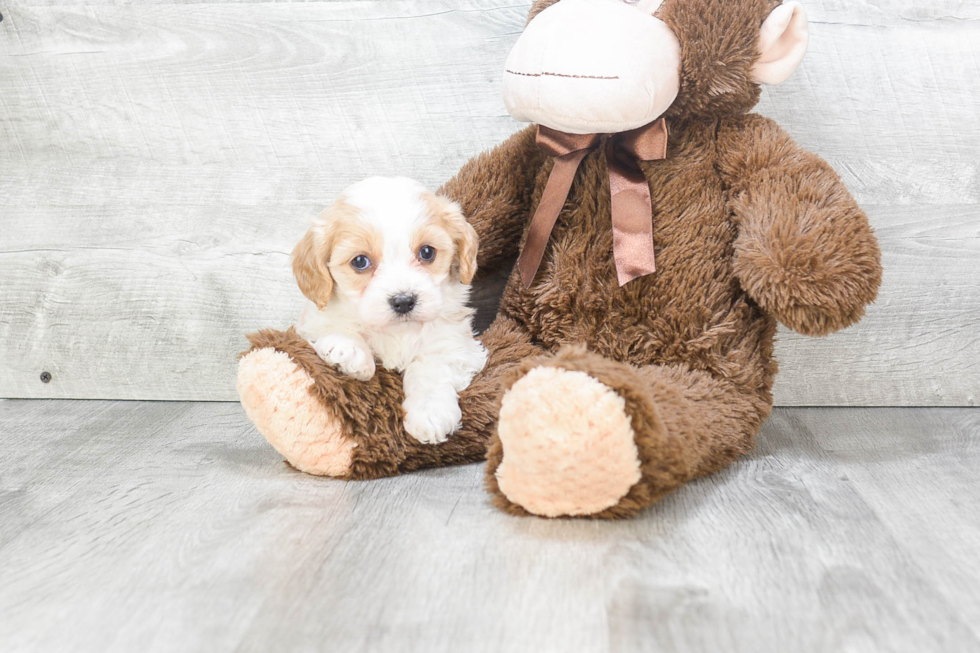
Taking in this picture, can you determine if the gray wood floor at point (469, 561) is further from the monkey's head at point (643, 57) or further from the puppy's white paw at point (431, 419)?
the monkey's head at point (643, 57)

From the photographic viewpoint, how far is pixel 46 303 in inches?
79.3

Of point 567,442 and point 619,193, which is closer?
point 567,442

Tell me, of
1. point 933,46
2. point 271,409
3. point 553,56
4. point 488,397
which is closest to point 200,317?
point 271,409

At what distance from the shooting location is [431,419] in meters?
1.38

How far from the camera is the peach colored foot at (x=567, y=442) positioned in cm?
111

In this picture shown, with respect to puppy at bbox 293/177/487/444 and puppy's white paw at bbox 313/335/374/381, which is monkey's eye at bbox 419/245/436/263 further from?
puppy's white paw at bbox 313/335/374/381

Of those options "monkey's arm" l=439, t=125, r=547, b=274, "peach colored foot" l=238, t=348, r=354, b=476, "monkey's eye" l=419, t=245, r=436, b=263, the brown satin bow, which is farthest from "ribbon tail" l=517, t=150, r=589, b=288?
"peach colored foot" l=238, t=348, r=354, b=476

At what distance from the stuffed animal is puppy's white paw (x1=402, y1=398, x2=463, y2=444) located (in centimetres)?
3

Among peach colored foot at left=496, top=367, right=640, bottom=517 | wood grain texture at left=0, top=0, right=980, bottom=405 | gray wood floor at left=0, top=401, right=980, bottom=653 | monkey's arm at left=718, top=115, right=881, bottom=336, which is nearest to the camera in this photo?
gray wood floor at left=0, top=401, right=980, bottom=653

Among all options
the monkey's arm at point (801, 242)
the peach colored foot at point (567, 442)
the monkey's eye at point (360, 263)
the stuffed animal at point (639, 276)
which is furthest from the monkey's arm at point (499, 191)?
the peach colored foot at point (567, 442)

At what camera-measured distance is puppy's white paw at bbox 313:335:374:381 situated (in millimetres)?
1388

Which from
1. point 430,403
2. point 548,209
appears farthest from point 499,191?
point 430,403

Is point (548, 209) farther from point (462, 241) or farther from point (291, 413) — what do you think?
point (291, 413)

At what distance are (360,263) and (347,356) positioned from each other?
0.52 ft
